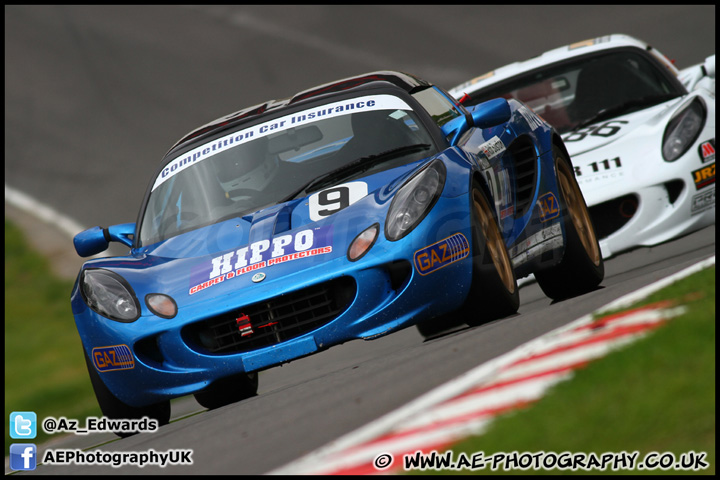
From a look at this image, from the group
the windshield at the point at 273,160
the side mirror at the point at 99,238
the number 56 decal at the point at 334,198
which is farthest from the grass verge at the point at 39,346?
the number 56 decal at the point at 334,198

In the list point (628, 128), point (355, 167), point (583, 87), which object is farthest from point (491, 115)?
point (583, 87)

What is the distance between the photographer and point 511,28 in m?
22.0

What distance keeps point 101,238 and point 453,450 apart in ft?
12.5

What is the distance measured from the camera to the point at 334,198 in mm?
5664

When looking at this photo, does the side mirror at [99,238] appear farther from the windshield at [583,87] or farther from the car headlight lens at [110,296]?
the windshield at [583,87]

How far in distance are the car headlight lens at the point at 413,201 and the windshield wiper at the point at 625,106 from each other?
3.46 meters

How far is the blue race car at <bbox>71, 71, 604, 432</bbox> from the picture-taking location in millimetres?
5199

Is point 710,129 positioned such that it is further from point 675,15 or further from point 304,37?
point 304,37

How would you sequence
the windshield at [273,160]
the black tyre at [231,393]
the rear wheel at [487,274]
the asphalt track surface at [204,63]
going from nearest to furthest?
1. the rear wheel at [487,274]
2. the windshield at [273,160]
3. the black tyre at [231,393]
4. the asphalt track surface at [204,63]

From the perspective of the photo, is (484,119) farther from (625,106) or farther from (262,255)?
(625,106)

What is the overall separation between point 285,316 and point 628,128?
3787 mm

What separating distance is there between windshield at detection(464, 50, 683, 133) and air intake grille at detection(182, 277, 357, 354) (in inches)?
163

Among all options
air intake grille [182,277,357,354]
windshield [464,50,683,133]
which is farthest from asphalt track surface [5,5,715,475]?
air intake grille [182,277,357,354]

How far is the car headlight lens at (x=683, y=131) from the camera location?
7707 mm
